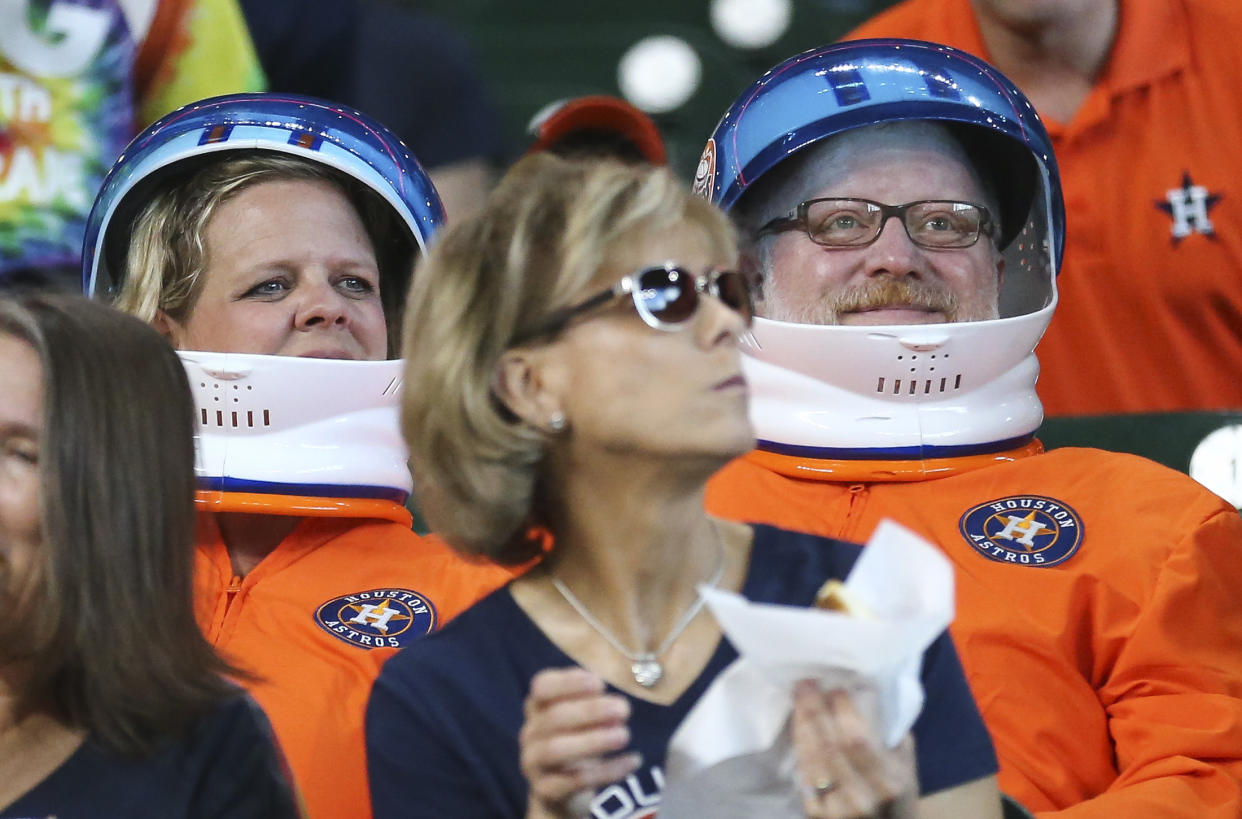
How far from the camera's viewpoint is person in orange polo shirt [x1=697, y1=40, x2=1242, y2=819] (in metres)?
2.23

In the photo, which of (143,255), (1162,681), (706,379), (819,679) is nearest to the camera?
(819,679)

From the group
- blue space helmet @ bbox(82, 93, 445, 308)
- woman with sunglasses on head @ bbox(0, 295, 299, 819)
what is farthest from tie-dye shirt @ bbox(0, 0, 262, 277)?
woman with sunglasses on head @ bbox(0, 295, 299, 819)

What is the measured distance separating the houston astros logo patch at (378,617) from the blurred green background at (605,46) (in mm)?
2608

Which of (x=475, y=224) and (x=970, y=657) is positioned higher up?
(x=475, y=224)

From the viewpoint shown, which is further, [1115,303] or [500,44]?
[500,44]

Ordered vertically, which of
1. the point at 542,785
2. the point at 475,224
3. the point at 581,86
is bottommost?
the point at 542,785

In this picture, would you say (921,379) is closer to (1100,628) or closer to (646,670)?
(1100,628)

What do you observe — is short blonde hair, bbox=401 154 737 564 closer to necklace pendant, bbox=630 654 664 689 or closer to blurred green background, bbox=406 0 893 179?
necklace pendant, bbox=630 654 664 689

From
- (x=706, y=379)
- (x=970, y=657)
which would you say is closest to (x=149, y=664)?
(x=706, y=379)

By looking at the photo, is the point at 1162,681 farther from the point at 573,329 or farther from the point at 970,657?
the point at 573,329

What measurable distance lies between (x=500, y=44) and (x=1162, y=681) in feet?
12.2

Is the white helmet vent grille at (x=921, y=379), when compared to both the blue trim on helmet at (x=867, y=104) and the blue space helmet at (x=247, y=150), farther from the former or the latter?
the blue space helmet at (x=247, y=150)

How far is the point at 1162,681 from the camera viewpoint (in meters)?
2.22

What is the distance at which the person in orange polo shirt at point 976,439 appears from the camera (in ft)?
7.31
